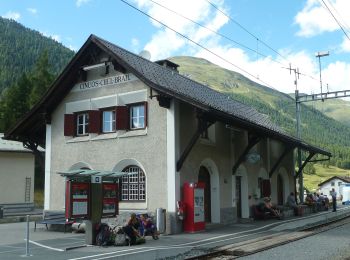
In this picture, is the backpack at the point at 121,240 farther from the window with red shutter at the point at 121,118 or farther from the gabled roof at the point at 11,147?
the gabled roof at the point at 11,147

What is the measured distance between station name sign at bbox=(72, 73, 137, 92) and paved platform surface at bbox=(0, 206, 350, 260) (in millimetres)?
6146

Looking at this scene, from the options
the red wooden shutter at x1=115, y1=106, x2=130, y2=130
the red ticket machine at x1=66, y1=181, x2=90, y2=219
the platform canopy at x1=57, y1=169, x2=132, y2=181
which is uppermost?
the red wooden shutter at x1=115, y1=106, x2=130, y2=130

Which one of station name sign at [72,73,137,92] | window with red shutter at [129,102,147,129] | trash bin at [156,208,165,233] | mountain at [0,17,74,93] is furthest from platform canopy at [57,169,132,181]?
mountain at [0,17,74,93]

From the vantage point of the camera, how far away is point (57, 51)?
11631 centimetres

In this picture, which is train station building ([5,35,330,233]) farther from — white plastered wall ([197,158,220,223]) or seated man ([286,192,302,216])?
seated man ([286,192,302,216])

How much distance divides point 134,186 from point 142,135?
199 cm

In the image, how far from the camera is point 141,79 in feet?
57.8

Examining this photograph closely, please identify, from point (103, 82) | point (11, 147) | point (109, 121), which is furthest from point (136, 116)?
point (11, 147)

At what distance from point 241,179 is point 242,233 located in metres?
6.40

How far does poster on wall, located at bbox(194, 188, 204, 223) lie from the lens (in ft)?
56.4

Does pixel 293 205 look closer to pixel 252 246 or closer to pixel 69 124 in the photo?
pixel 69 124

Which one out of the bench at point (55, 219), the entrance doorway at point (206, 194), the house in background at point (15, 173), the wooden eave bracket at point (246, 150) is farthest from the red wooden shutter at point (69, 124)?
the house in background at point (15, 173)

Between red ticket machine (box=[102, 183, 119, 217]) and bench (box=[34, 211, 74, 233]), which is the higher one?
red ticket machine (box=[102, 183, 119, 217])

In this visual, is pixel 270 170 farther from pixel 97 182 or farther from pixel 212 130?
pixel 97 182
